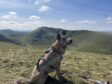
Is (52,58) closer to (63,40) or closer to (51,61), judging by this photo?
(51,61)

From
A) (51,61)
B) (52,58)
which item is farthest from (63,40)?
(51,61)

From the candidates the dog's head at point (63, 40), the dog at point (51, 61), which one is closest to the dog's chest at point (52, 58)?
the dog at point (51, 61)

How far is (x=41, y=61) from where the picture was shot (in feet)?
39.0

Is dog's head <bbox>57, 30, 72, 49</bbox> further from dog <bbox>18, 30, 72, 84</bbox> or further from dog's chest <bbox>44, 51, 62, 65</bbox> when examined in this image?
dog's chest <bbox>44, 51, 62, 65</bbox>

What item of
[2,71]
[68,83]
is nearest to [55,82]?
[68,83]

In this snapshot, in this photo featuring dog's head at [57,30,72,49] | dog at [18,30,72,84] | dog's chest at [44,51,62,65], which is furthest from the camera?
dog's chest at [44,51,62,65]

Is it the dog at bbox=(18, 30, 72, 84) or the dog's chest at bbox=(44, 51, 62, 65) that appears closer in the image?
the dog at bbox=(18, 30, 72, 84)

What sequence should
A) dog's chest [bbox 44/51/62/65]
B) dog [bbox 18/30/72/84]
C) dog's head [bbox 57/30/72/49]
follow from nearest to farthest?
dog's head [bbox 57/30/72/49] < dog [bbox 18/30/72/84] < dog's chest [bbox 44/51/62/65]

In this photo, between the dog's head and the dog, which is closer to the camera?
the dog's head

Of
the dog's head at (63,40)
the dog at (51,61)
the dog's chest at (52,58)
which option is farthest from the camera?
the dog's chest at (52,58)

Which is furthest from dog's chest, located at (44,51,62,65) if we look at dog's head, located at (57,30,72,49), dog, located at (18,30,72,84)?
dog's head, located at (57,30,72,49)

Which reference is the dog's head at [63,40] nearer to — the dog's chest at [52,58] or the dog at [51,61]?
the dog at [51,61]

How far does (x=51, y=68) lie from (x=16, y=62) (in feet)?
25.1

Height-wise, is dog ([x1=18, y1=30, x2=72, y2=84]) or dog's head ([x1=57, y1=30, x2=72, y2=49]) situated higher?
dog's head ([x1=57, y1=30, x2=72, y2=49])
